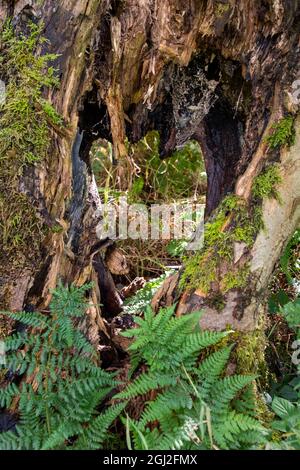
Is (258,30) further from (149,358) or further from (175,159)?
(175,159)

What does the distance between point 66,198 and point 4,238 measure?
408 mm

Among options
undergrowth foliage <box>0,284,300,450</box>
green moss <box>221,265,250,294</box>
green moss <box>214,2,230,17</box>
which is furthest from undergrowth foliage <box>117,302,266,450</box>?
green moss <box>214,2,230,17</box>

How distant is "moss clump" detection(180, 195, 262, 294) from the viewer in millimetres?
2641

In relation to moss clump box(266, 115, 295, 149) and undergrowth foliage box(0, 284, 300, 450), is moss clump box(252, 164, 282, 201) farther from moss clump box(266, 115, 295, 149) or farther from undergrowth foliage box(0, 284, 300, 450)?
undergrowth foliage box(0, 284, 300, 450)

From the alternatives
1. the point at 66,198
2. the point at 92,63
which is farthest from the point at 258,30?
the point at 66,198

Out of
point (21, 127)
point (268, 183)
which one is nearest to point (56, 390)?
point (21, 127)

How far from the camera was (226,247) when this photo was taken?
266cm

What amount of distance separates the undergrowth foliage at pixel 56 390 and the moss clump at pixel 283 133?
49.7 inches

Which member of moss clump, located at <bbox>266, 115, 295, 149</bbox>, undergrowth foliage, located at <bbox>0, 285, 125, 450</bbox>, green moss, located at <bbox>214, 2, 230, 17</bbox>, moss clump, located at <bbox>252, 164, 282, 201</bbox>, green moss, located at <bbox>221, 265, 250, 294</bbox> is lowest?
undergrowth foliage, located at <bbox>0, 285, 125, 450</bbox>

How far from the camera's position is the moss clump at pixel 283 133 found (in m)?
2.64

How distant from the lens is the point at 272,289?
3.58 m

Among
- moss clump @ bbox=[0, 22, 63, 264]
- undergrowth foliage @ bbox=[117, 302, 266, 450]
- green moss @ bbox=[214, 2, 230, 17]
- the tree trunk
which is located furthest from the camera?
green moss @ bbox=[214, 2, 230, 17]

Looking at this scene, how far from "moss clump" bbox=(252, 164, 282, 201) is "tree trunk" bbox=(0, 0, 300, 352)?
0.13 feet

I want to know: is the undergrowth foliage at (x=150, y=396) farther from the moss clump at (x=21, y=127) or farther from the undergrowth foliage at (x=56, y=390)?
the moss clump at (x=21, y=127)
